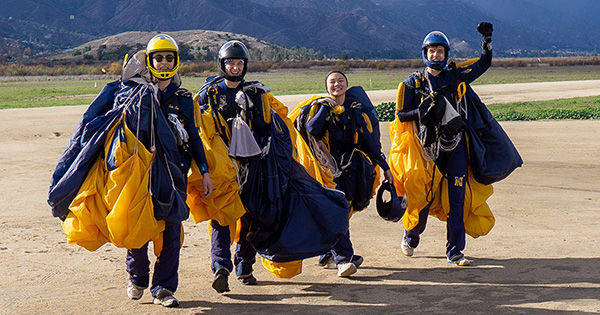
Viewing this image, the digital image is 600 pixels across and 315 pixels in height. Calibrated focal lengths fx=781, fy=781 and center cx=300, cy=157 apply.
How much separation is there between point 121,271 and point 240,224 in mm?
1166

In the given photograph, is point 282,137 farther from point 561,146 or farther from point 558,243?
point 561,146

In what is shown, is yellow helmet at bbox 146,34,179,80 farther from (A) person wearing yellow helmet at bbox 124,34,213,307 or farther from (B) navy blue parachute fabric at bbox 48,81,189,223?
(B) navy blue parachute fabric at bbox 48,81,189,223

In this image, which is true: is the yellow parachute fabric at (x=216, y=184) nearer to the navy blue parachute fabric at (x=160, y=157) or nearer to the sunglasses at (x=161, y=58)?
the navy blue parachute fabric at (x=160, y=157)

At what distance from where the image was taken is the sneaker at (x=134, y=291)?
5.81 meters

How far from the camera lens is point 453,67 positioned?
280 inches

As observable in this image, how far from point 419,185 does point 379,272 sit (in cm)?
95

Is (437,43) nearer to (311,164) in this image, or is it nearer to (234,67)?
(311,164)

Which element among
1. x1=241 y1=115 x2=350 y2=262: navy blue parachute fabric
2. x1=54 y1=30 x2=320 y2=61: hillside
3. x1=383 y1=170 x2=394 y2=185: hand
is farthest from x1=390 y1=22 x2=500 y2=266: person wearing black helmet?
x1=54 y1=30 x2=320 y2=61: hillside

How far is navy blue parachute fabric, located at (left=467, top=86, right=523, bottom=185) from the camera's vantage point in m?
7.22

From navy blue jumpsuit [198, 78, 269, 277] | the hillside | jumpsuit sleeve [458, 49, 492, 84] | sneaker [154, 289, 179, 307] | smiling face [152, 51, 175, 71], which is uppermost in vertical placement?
smiling face [152, 51, 175, 71]

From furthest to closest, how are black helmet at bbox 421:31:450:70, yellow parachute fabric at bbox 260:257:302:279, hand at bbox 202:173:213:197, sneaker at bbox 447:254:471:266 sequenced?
black helmet at bbox 421:31:450:70 < sneaker at bbox 447:254:471:266 < yellow parachute fabric at bbox 260:257:302:279 < hand at bbox 202:173:213:197

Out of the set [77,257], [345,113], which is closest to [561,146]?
[345,113]

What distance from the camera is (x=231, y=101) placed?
20.6 ft

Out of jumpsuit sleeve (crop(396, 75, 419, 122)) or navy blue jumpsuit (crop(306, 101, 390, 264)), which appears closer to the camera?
navy blue jumpsuit (crop(306, 101, 390, 264))
